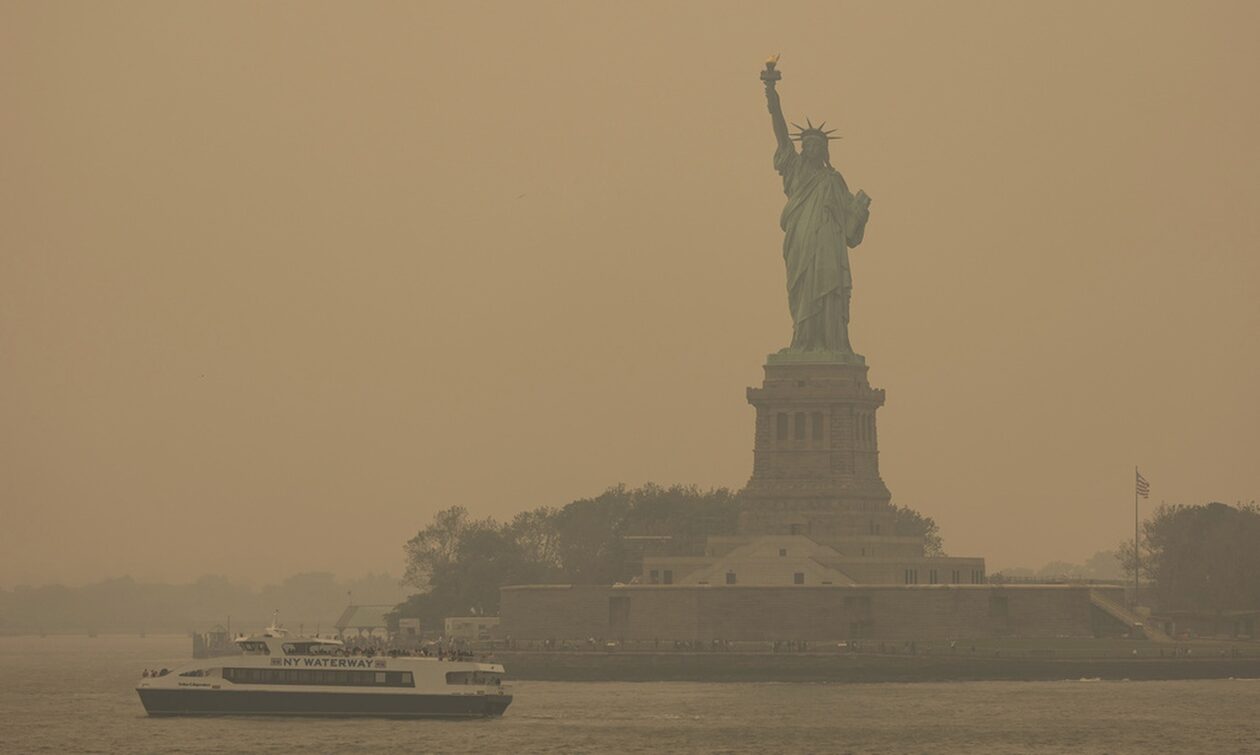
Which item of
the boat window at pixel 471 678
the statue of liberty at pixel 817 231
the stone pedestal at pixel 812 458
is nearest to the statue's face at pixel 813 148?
the statue of liberty at pixel 817 231

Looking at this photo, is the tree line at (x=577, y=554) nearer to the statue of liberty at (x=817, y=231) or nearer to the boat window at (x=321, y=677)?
the statue of liberty at (x=817, y=231)

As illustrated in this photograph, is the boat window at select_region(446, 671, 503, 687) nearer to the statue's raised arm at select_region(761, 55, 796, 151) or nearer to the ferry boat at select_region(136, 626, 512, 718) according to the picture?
the ferry boat at select_region(136, 626, 512, 718)

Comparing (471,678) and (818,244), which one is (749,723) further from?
(818,244)

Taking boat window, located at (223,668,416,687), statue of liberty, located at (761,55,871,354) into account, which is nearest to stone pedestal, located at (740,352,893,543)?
statue of liberty, located at (761,55,871,354)

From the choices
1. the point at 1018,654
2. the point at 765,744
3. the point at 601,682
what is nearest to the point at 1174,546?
the point at 1018,654

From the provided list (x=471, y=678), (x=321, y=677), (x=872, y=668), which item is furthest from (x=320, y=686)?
(x=872, y=668)
